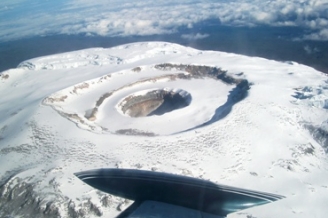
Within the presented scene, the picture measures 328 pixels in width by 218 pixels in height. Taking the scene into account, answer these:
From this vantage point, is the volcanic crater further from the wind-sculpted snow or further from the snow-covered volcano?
the snow-covered volcano

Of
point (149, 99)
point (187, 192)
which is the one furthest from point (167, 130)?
point (187, 192)

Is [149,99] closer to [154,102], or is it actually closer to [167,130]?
[154,102]

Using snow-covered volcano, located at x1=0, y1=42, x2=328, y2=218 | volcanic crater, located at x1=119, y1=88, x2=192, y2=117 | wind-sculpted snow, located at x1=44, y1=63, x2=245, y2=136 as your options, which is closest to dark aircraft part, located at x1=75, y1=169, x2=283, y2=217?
snow-covered volcano, located at x1=0, y1=42, x2=328, y2=218

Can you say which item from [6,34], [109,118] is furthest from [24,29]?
[109,118]

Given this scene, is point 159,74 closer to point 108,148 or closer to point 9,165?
point 108,148

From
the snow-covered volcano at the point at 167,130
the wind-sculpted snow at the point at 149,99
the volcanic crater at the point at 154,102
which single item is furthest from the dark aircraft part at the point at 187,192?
the volcanic crater at the point at 154,102
